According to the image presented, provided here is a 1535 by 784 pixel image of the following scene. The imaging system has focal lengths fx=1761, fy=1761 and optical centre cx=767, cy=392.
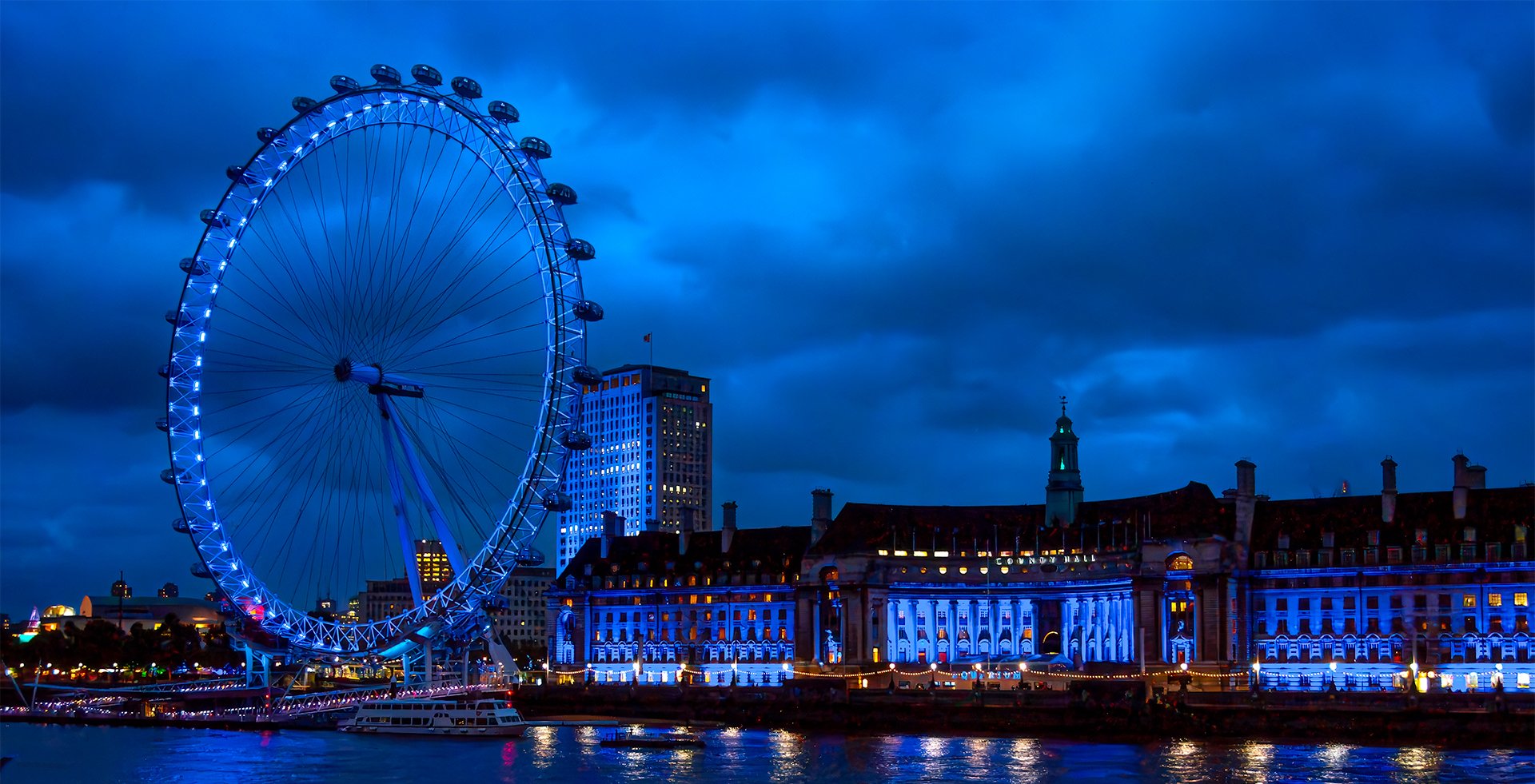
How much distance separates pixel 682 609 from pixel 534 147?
69650mm

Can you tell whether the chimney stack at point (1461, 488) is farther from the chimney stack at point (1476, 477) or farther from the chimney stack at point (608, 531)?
the chimney stack at point (608, 531)

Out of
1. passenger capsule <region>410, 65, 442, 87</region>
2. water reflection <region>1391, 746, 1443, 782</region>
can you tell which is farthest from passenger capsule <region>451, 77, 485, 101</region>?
water reflection <region>1391, 746, 1443, 782</region>

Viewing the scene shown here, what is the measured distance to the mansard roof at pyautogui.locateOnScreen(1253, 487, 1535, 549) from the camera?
427 feet

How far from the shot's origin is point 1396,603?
13212 centimetres

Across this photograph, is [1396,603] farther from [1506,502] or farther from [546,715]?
[546,715]

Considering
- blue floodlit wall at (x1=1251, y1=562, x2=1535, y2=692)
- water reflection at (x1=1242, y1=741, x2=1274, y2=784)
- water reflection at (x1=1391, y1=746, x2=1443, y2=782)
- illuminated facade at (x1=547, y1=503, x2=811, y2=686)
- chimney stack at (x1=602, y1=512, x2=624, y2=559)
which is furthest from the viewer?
chimney stack at (x1=602, y1=512, x2=624, y2=559)

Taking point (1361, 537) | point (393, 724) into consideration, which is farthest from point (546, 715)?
point (1361, 537)

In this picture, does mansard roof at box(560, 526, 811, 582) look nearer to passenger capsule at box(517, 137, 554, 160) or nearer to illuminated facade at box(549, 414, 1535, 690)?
illuminated facade at box(549, 414, 1535, 690)

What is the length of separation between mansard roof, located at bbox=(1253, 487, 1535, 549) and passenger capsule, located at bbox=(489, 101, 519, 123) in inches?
2764

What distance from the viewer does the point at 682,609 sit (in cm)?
16712

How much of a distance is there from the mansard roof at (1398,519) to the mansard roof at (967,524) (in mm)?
6553

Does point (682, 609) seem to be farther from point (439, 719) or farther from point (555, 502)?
point (555, 502)

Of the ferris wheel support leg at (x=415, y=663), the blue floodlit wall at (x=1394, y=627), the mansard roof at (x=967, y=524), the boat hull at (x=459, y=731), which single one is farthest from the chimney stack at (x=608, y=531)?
the blue floodlit wall at (x=1394, y=627)

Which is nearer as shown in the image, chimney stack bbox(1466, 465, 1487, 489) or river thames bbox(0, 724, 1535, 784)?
river thames bbox(0, 724, 1535, 784)
